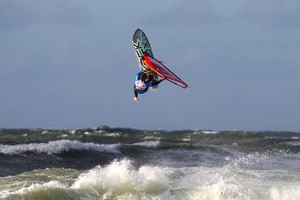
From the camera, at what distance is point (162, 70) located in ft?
52.4

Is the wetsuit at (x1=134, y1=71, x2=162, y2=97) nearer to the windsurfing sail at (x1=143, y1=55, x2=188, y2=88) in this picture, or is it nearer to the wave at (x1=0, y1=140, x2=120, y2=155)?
the windsurfing sail at (x1=143, y1=55, x2=188, y2=88)

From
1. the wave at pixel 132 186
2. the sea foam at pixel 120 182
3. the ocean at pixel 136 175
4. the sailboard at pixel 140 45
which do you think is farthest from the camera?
the sailboard at pixel 140 45

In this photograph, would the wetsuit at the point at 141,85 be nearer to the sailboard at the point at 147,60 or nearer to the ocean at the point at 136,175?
the sailboard at the point at 147,60

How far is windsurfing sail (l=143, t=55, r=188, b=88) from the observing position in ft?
51.5

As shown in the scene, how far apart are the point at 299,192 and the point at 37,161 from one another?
997 centimetres

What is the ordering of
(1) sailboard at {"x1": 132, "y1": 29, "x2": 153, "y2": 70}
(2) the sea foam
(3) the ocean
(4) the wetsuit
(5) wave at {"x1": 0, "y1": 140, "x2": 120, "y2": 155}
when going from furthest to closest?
(5) wave at {"x1": 0, "y1": 140, "x2": 120, "y2": 155}, (1) sailboard at {"x1": 132, "y1": 29, "x2": 153, "y2": 70}, (4) the wetsuit, (2) the sea foam, (3) the ocean

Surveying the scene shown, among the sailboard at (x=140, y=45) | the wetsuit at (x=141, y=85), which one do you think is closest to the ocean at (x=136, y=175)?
the wetsuit at (x=141, y=85)

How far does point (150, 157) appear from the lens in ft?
85.5

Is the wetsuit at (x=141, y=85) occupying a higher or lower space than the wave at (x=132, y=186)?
higher

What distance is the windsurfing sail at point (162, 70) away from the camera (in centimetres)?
1570

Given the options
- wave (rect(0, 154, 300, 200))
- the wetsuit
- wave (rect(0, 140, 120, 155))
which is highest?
the wetsuit

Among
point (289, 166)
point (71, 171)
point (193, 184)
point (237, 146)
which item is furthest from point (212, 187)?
point (237, 146)

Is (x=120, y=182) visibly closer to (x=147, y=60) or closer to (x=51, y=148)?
(x=147, y=60)

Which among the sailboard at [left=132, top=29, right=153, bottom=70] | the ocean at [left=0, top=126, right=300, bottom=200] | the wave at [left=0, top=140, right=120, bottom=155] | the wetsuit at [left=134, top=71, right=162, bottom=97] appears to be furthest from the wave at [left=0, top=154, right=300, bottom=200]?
the wave at [left=0, top=140, right=120, bottom=155]
